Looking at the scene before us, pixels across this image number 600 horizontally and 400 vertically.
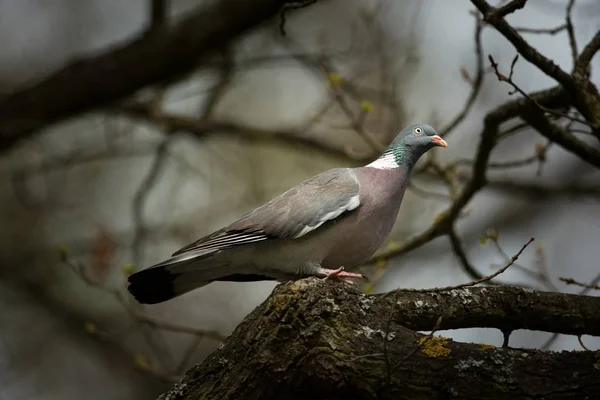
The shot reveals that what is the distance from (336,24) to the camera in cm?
852

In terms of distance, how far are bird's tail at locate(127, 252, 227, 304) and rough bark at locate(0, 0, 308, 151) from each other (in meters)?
2.49

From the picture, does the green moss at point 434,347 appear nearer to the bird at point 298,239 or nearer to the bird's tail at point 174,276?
the bird at point 298,239

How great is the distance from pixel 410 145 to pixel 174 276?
144 cm

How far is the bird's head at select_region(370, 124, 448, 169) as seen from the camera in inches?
171

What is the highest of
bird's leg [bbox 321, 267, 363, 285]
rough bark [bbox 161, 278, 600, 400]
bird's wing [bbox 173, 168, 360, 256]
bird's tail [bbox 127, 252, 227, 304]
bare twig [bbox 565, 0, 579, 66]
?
bare twig [bbox 565, 0, 579, 66]

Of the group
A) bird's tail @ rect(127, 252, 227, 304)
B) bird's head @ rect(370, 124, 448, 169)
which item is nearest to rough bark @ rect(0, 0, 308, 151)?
bird's head @ rect(370, 124, 448, 169)

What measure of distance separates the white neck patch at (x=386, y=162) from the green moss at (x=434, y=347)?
1.44 m

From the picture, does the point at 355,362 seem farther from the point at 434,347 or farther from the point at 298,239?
the point at 298,239

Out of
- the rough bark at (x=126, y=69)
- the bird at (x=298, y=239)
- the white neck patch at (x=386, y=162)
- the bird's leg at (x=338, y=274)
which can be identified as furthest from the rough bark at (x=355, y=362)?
the rough bark at (x=126, y=69)

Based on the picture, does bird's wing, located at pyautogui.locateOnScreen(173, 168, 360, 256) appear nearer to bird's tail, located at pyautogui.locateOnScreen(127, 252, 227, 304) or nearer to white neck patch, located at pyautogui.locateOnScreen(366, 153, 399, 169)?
bird's tail, located at pyautogui.locateOnScreen(127, 252, 227, 304)

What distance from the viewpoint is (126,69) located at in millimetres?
6137

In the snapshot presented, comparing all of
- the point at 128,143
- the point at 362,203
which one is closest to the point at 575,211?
the point at 128,143

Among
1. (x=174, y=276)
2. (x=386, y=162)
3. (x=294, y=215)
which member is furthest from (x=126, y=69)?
(x=294, y=215)

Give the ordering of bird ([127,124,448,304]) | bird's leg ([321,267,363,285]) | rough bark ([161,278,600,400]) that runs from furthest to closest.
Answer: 1. bird ([127,124,448,304])
2. bird's leg ([321,267,363,285])
3. rough bark ([161,278,600,400])
